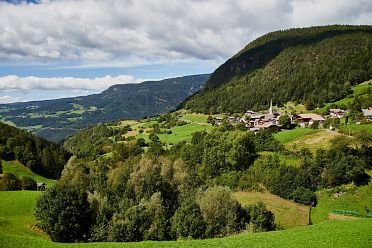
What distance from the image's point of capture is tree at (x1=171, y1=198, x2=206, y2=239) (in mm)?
50406

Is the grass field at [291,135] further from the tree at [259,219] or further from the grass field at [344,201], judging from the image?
the tree at [259,219]

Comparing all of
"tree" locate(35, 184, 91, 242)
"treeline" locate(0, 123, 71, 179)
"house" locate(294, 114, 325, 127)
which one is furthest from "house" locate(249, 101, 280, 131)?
"tree" locate(35, 184, 91, 242)

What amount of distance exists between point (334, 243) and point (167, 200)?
35297 millimetres

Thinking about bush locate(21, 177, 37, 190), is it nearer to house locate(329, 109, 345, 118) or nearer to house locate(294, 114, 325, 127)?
house locate(294, 114, 325, 127)

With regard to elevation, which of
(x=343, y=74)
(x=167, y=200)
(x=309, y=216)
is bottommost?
(x=309, y=216)

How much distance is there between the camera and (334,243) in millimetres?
35438

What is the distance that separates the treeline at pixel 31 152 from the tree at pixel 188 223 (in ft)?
320

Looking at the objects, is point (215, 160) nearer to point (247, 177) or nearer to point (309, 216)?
point (247, 177)

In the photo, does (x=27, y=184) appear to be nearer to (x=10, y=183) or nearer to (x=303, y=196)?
(x=10, y=183)

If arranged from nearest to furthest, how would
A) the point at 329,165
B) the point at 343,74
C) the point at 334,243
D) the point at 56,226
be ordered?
the point at 334,243 < the point at 56,226 < the point at 329,165 < the point at 343,74

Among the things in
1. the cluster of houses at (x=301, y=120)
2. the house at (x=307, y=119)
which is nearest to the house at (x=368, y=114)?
the cluster of houses at (x=301, y=120)

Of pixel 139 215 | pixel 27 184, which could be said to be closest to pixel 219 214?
pixel 139 215

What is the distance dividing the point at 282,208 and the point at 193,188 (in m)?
20.0

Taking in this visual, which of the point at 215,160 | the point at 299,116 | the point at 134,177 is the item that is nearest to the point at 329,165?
the point at 215,160
